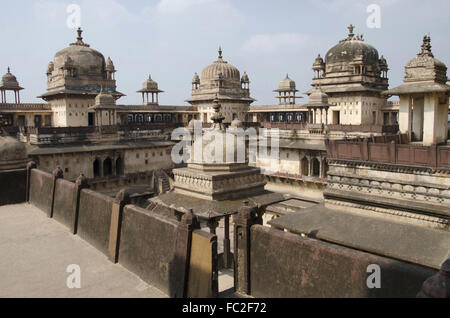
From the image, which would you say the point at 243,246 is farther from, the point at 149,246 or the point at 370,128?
the point at 370,128

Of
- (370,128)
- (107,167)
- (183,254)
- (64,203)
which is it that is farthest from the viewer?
(107,167)

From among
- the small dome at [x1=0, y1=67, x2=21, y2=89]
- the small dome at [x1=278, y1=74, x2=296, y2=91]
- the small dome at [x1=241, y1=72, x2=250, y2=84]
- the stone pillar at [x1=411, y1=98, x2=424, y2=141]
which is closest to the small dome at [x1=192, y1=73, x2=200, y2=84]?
the small dome at [x1=241, y1=72, x2=250, y2=84]

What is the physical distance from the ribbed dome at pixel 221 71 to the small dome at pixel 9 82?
24.6m

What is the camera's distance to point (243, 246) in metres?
7.68

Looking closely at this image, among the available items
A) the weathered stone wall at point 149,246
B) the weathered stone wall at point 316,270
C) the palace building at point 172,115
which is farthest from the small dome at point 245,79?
the weathered stone wall at point 316,270

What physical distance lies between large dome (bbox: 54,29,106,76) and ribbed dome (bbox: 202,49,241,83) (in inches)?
572

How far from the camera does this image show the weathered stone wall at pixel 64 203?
1191 centimetres

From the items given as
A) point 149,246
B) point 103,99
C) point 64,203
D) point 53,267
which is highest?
point 103,99

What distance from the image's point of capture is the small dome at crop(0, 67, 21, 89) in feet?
161

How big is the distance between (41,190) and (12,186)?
5.85ft

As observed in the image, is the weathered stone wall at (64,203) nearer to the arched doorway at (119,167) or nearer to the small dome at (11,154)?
the small dome at (11,154)

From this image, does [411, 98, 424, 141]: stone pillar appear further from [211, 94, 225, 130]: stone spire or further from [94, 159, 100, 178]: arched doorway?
[94, 159, 100, 178]: arched doorway

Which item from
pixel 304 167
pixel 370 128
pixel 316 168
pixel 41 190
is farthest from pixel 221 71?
pixel 41 190

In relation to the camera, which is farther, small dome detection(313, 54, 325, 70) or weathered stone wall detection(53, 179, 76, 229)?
small dome detection(313, 54, 325, 70)
